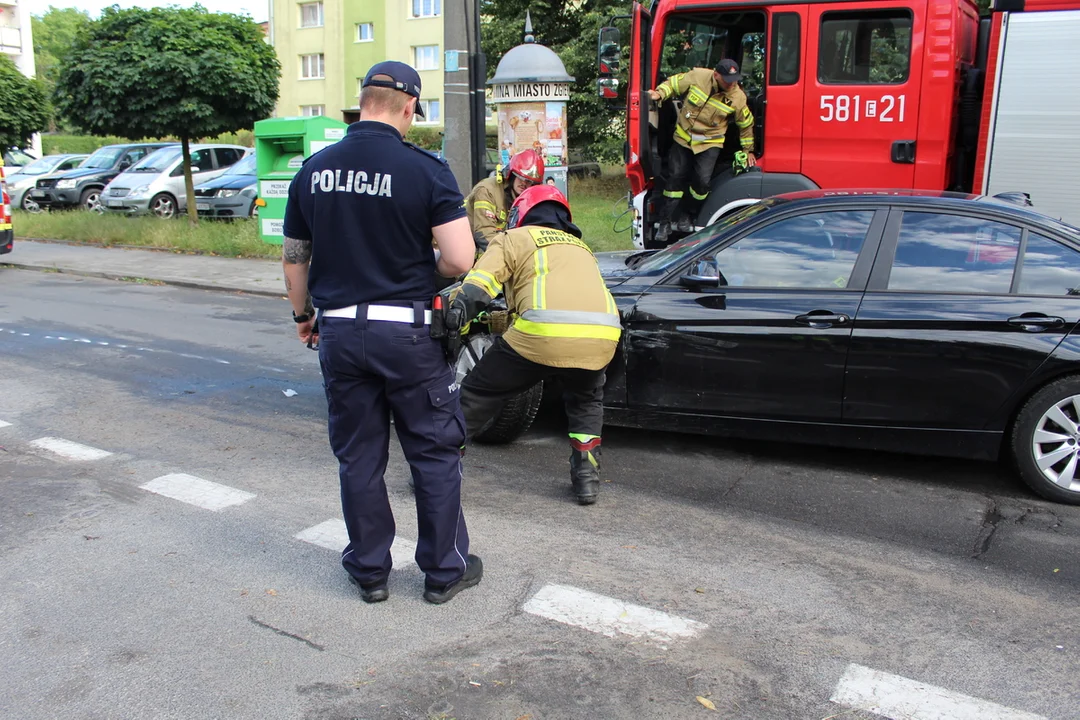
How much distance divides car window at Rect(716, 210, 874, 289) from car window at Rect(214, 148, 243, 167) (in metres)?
17.4

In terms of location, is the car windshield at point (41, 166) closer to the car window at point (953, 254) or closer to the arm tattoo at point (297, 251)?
the arm tattoo at point (297, 251)

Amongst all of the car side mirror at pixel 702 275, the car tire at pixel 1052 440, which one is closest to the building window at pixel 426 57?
the car side mirror at pixel 702 275

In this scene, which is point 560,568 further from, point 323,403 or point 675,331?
point 323,403

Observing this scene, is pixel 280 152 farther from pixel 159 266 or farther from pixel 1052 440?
pixel 1052 440

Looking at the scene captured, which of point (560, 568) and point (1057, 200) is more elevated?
point (1057, 200)

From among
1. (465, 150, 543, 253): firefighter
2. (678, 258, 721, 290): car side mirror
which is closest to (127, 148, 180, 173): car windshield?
(465, 150, 543, 253): firefighter

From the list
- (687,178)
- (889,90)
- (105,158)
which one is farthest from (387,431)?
(105,158)

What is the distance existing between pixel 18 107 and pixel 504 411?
1512cm

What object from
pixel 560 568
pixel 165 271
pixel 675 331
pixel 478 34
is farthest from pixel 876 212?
pixel 165 271

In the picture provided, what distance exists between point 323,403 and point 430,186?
355 cm

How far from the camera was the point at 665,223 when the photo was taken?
29.7 feet

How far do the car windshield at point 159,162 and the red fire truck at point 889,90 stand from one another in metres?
13.5

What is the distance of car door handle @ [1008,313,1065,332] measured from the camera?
4668 millimetres

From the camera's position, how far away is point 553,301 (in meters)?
4.43
